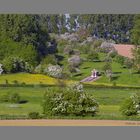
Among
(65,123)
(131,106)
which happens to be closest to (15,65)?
(65,123)

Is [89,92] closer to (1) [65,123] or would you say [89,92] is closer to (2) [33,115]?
(1) [65,123]

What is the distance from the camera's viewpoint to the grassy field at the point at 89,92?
32.4 feet

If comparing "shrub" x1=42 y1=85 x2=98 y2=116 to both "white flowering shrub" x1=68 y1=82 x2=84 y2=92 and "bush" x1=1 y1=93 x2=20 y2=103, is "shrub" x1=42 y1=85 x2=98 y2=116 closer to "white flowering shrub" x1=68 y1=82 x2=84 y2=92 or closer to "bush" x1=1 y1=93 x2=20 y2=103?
"white flowering shrub" x1=68 y1=82 x2=84 y2=92

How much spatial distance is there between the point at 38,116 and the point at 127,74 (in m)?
2.14

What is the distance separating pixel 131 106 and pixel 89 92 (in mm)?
965

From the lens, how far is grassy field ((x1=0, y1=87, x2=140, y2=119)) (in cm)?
987

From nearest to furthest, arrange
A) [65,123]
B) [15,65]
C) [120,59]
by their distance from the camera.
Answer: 1. [65,123]
2. [15,65]
3. [120,59]

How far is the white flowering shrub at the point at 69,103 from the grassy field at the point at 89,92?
14cm

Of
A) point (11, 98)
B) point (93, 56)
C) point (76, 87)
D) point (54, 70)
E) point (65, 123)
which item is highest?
point (93, 56)

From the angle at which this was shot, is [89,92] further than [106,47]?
No

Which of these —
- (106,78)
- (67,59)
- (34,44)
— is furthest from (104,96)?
(34,44)

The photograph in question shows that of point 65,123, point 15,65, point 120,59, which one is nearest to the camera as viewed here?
point 65,123

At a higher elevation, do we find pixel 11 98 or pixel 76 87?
pixel 76 87

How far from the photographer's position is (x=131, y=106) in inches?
394
